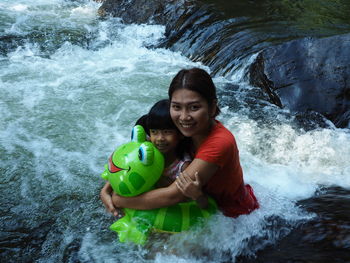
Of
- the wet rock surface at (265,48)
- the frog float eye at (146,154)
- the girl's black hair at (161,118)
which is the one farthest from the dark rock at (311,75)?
the frog float eye at (146,154)

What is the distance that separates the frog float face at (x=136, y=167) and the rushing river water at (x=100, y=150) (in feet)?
1.33

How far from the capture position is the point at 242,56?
22.1 ft

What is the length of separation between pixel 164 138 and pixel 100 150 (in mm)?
1997

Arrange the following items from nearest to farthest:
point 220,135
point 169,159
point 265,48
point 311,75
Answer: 1. point 220,135
2. point 169,159
3. point 311,75
4. point 265,48

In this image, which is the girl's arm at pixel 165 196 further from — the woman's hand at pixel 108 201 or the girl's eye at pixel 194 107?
the girl's eye at pixel 194 107

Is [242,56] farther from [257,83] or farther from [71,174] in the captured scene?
[71,174]

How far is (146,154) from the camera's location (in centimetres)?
258

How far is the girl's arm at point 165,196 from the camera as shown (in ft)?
8.13

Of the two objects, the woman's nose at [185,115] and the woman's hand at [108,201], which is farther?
the woman's hand at [108,201]

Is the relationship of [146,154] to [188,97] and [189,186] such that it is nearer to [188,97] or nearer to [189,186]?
[189,186]

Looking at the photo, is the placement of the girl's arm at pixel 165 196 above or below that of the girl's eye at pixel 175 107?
below

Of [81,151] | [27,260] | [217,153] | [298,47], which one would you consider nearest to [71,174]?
[81,151]

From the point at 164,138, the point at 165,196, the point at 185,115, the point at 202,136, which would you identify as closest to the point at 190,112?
the point at 185,115

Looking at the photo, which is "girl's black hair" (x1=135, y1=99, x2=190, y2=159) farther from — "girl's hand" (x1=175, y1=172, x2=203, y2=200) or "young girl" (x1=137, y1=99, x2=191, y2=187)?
"girl's hand" (x1=175, y1=172, x2=203, y2=200)
